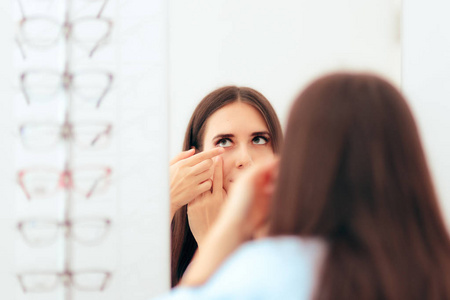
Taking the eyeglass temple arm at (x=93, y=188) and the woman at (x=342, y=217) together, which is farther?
the eyeglass temple arm at (x=93, y=188)

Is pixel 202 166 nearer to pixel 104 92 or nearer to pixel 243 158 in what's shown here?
pixel 243 158

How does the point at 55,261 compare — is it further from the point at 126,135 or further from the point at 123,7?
the point at 123,7

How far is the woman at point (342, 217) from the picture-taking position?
421mm

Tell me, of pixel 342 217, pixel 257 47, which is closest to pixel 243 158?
pixel 257 47

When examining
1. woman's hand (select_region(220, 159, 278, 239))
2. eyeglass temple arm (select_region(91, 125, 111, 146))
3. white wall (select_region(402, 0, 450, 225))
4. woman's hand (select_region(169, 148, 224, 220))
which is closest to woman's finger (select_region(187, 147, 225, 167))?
woman's hand (select_region(169, 148, 224, 220))

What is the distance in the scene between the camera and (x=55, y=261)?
716mm

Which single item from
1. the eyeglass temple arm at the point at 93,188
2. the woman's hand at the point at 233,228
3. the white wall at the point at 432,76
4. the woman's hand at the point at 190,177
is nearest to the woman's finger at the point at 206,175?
the woman's hand at the point at 190,177

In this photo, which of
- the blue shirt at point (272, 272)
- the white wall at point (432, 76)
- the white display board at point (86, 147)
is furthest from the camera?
the white wall at point (432, 76)

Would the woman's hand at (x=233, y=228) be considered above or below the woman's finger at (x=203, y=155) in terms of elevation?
below

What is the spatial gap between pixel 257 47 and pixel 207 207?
254 mm

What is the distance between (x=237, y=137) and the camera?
0.74 meters

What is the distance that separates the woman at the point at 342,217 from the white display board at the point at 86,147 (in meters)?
0.28

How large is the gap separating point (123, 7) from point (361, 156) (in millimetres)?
453

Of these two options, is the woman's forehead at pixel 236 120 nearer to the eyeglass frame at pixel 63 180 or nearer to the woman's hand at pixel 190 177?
the woman's hand at pixel 190 177
